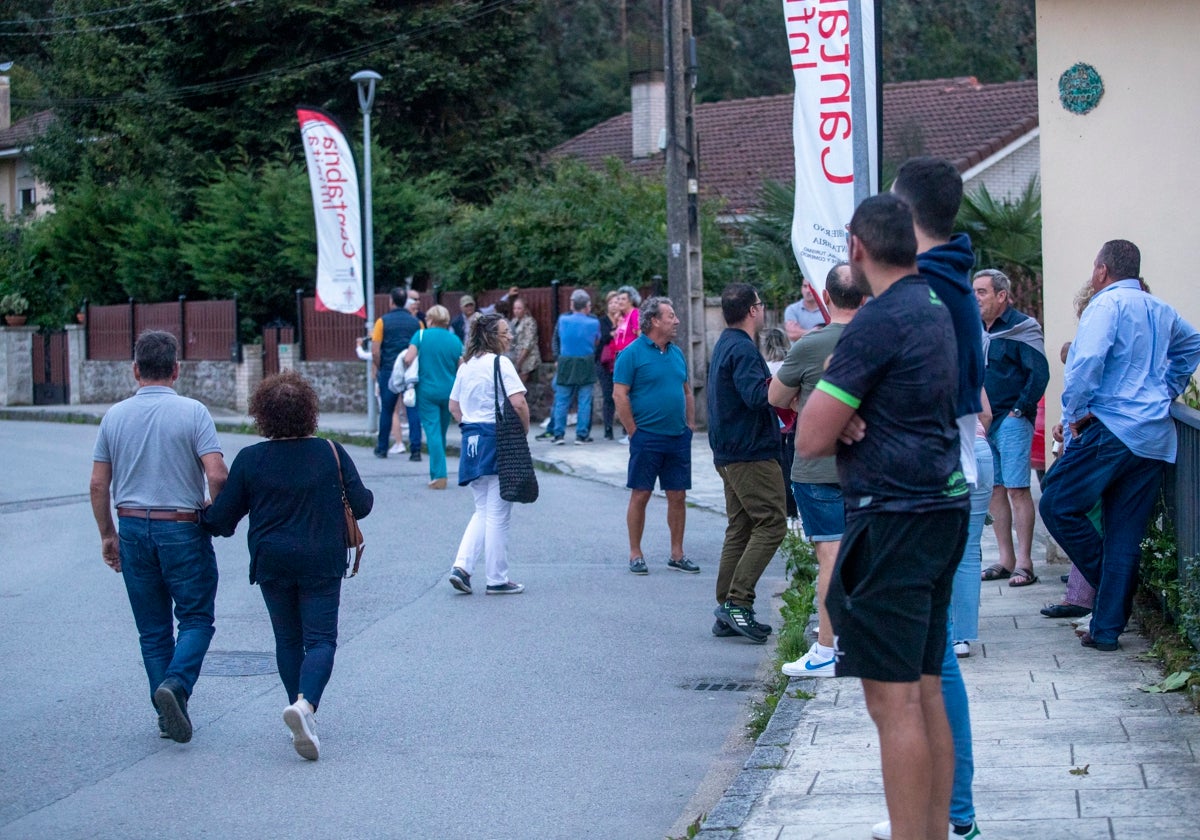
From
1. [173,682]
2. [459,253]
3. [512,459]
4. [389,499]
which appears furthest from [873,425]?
[459,253]

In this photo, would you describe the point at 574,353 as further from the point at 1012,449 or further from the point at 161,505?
the point at 161,505

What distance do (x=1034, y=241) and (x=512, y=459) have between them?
9.48 meters

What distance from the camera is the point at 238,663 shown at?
25.6 feet

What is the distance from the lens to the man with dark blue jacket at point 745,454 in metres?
7.98

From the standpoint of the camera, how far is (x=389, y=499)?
46.8ft

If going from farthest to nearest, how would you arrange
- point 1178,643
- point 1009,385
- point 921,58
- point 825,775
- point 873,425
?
point 921,58, point 1009,385, point 1178,643, point 825,775, point 873,425

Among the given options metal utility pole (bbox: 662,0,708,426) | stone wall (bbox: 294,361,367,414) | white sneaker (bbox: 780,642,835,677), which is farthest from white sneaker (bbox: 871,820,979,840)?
stone wall (bbox: 294,361,367,414)

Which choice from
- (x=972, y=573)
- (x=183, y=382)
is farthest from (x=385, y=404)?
(x=183, y=382)

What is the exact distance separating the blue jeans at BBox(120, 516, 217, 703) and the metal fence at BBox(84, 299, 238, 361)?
22.0 meters

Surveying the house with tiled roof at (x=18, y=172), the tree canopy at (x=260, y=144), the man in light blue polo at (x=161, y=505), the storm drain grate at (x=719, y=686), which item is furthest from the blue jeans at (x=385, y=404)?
the house with tiled roof at (x=18, y=172)

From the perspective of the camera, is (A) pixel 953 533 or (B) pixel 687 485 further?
(B) pixel 687 485

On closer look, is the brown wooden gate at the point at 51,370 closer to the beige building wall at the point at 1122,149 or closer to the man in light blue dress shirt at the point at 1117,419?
the beige building wall at the point at 1122,149

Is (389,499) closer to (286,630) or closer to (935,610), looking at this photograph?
(286,630)

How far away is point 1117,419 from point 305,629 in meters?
3.92
